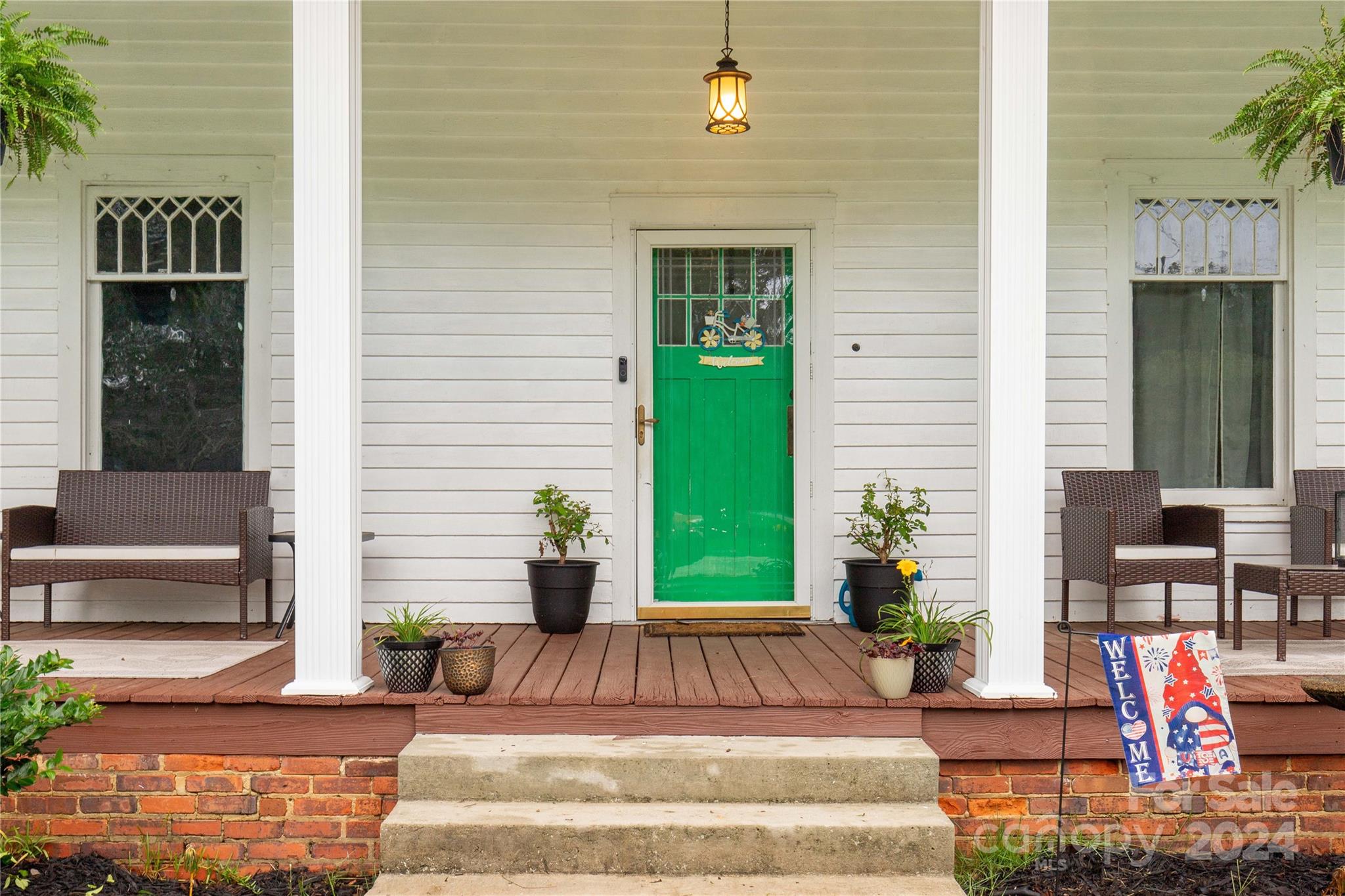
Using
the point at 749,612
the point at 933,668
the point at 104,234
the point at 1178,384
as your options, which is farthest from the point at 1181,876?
the point at 104,234

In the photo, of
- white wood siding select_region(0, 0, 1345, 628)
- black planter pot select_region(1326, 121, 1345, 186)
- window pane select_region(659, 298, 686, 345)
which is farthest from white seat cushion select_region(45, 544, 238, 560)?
black planter pot select_region(1326, 121, 1345, 186)

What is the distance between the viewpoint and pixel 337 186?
3244mm

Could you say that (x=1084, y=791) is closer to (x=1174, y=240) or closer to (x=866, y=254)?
(x=866, y=254)

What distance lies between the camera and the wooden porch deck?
10.6ft

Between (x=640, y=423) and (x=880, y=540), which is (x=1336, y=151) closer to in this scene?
(x=880, y=540)

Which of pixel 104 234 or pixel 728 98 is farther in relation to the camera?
pixel 104 234

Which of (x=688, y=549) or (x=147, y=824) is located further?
(x=688, y=549)

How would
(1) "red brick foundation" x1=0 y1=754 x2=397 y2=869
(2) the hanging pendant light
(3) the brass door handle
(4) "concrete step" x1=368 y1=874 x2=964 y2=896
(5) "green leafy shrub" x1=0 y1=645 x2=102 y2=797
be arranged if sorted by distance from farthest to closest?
(3) the brass door handle < (2) the hanging pendant light < (1) "red brick foundation" x1=0 y1=754 x2=397 y2=869 < (4) "concrete step" x1=368 y1=874 x2=964 y2=896 < (5) "green leafy shrub" x1=0 y1=645 x2=102 y2=797

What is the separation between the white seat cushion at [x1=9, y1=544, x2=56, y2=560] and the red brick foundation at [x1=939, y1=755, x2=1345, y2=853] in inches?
149

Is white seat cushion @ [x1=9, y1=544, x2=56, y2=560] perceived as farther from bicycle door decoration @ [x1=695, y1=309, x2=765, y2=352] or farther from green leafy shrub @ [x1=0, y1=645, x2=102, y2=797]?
bicycle door decoration @ [x1=695, y1=309, x2=765, y2=352]

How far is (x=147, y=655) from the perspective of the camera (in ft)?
13.0

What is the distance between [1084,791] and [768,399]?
236 cm

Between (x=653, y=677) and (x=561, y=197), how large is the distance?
2.51 meters

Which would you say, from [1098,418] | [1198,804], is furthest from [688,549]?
[1198,804]
